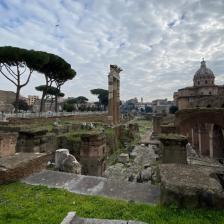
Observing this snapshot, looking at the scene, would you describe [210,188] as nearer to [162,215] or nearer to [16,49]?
[162,215]

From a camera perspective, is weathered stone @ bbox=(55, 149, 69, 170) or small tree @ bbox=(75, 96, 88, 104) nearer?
weathered stone @ bbox=(55, 149, 69, 170)

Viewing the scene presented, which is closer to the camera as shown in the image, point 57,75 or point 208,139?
point 208,139

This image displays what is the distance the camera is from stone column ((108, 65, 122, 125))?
24.0 meters

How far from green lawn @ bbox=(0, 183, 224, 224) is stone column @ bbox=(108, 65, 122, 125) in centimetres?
2117

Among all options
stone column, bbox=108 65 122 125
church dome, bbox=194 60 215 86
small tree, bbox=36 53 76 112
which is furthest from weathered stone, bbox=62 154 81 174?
church dome, bbox=194 60 215 86

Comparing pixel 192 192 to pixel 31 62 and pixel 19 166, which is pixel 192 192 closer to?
pixel 19 166

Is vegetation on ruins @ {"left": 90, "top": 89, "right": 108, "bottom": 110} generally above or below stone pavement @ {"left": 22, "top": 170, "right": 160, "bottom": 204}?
above

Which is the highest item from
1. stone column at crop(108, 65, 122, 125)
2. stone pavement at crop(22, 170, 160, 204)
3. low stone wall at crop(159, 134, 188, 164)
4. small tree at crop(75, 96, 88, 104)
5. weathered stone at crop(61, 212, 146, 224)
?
small tree at crop(75, 96, 88, 104)

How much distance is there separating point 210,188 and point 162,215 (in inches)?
24.1

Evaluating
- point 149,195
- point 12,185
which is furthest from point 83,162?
point 149,195

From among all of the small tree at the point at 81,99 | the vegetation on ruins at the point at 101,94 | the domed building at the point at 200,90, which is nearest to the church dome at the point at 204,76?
the domed building at the point at 200,90

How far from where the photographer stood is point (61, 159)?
468 cm

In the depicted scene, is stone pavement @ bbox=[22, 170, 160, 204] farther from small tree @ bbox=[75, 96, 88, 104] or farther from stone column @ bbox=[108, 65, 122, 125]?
small tree @ bbox=[75, 96, 88, 104]

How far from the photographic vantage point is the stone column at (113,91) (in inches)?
945
